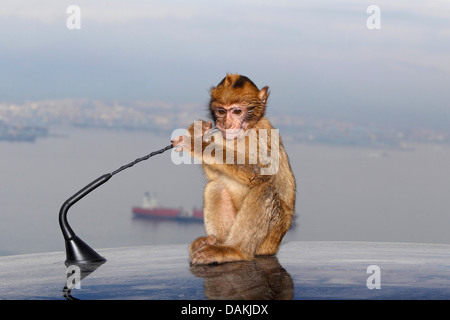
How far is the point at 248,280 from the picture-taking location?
508cm

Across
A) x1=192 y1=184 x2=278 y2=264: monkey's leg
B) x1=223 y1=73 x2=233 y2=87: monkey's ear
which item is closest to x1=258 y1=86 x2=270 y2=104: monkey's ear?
x1=223 y1=73 x2=233 y2=87: monkey's ear

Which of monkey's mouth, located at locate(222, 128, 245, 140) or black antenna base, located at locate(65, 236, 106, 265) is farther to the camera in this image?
black antenna base, located at locate(65, 236, 106, 265)

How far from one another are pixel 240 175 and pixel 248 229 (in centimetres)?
39

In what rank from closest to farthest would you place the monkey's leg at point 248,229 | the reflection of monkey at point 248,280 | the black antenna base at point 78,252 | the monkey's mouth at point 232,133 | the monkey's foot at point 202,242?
the reflection of monkey at point 248,280
the monkey's leg at point 248,229
the monkey's mouth at point 232,133
the monkey's foot at point 202,242
the black antenna base at point 78,252

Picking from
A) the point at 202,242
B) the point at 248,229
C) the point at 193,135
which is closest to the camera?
the point at 248,229

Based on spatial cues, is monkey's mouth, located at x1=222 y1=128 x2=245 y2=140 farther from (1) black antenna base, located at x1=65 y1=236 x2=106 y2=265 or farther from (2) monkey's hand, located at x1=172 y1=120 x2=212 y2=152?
(1) black antenna base, located at x1=65 y1=236 x2=106 y2=265

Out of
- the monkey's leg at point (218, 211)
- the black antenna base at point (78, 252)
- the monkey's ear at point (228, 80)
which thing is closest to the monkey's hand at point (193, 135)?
the monkey's ear at point (228, 80)

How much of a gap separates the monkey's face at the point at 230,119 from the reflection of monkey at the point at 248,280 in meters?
0.95

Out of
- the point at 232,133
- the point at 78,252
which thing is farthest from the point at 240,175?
the point at 78,252

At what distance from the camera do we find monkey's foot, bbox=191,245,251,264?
5621 mm

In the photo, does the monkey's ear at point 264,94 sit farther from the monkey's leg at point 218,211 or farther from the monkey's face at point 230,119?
the monkey's leg at point 218,211

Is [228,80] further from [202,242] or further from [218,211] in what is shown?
[202,242]

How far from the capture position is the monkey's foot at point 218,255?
562 centimetres

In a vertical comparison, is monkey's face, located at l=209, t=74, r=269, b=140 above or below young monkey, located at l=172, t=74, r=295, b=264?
above
